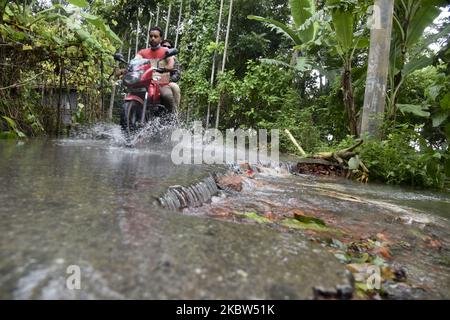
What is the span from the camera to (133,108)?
542 centimetres

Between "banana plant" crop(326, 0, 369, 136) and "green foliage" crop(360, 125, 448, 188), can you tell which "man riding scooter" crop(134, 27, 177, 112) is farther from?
"green foliage" crop(360, 125, 448, 188)

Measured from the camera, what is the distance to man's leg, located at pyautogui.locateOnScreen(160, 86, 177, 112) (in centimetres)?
615

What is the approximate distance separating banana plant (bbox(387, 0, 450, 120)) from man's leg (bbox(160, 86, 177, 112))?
3451 mm

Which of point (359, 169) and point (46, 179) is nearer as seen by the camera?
point (46, 179)

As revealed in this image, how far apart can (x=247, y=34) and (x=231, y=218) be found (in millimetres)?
12238

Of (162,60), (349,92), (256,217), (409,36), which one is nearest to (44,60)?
(162,60)

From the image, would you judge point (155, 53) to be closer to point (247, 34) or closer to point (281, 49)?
point (247, 34)

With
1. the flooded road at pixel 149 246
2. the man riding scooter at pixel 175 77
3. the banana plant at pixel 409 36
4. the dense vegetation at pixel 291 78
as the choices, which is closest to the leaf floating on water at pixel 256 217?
the flooded road at pixel 149 246

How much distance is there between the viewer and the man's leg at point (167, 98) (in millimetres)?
6152

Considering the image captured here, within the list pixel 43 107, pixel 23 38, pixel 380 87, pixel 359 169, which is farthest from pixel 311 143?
pixel 23 38

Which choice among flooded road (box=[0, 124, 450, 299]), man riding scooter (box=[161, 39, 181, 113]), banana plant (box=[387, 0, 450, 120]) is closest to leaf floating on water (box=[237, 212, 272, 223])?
flooded road (box=[0, 124, 450, 299])

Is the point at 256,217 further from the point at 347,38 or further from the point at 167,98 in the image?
the point at 347,38

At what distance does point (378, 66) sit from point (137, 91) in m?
3.53

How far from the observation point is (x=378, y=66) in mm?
5848
